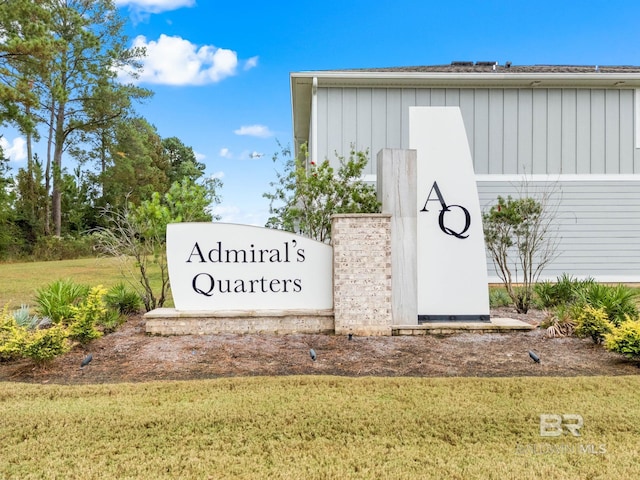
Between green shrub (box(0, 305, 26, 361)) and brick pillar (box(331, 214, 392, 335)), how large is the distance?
379 centimetres

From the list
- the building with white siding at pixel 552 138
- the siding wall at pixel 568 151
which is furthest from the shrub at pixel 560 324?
the siding wall at pixel 568 151

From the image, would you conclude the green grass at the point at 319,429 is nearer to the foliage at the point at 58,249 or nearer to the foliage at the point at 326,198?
the foliage at the point at 326,198

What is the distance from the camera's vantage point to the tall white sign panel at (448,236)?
6676mm

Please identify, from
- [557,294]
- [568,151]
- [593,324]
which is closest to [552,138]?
[568,151]

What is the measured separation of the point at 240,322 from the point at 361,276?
6.12 ft

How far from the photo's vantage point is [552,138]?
12172 millimetres

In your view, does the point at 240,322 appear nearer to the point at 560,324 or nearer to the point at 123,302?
the point at 123,302

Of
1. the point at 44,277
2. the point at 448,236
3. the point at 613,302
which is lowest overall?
the point at 44,277

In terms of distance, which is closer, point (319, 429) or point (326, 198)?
point (319, 429)

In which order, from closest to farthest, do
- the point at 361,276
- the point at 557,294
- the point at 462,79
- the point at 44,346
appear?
the point at 44,346 < the point at 361,276 < the point at 557,294 < the point at 462,79

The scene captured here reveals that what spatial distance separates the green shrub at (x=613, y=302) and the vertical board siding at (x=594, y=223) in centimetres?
484

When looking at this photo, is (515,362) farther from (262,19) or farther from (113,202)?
(113,202)

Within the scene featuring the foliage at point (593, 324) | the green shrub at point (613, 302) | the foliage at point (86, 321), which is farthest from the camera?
the green shrub at point (613, 302)

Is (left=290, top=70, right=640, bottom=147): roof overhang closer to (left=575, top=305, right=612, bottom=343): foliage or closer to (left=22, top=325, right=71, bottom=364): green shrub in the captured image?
(left=575, top=305, right=612, bottom=343): foliage
